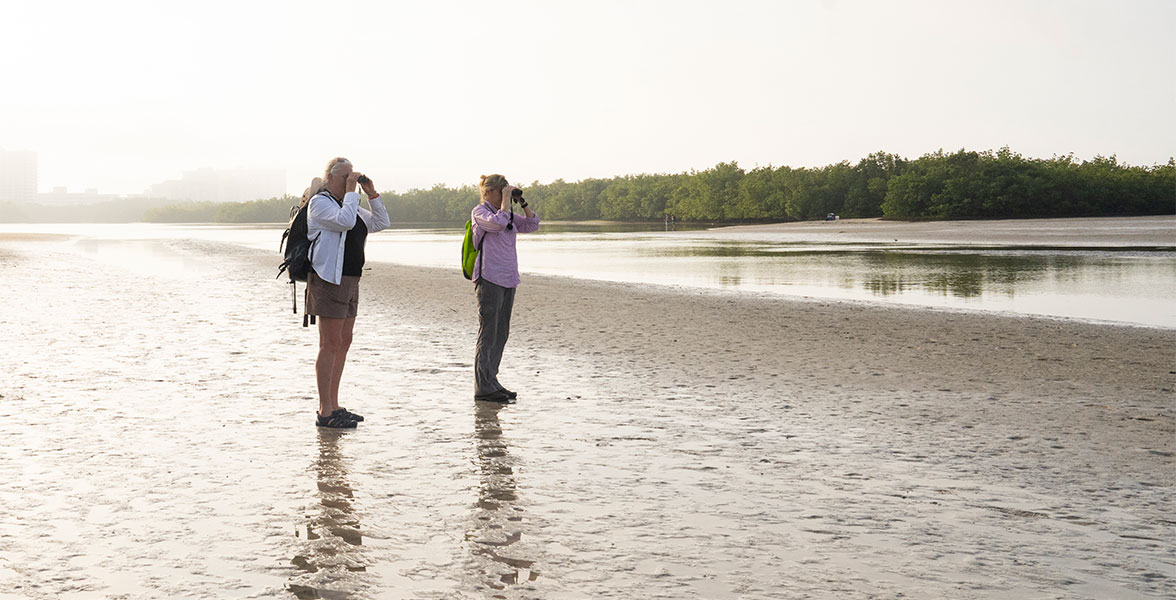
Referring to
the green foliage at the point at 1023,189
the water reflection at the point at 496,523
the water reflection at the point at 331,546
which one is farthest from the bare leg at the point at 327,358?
the green foliage at the point at 1023,189

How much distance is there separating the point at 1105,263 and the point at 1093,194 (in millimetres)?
88076

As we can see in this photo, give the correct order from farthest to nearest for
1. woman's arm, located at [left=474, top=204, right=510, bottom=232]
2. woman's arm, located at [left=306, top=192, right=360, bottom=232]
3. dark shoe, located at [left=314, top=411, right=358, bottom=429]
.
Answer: woman's arm, located at [left=474, top=204, right=510, bottom=232] → dark shoe, located at [left=314, top=411, right=358, bottom=429] → woman's arm, located at [left=306, top=192, right=360, bottom=232]

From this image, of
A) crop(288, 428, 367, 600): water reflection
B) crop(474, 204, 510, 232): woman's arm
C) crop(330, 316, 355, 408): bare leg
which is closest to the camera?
crop(288, 428, 367, 600): water reflection

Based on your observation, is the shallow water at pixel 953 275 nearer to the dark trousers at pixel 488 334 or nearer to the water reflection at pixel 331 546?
the dark trousers at pixel 488 334

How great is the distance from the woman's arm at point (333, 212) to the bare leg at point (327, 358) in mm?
756

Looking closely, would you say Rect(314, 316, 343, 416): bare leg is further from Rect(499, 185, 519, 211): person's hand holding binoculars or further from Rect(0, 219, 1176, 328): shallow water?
Rect(0, 219, 1176, 328): shallow water

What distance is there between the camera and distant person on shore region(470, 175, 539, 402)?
29.2 feet

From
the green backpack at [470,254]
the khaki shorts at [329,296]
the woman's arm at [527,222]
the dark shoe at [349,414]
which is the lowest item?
the dark shoe at [349,414]

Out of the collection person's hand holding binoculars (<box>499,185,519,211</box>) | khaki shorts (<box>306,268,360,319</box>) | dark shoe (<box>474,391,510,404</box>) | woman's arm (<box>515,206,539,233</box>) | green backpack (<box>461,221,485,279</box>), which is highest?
person's hand holding binoculars (<box>499,185,519,211</box>)

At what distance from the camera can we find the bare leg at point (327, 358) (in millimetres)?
7934

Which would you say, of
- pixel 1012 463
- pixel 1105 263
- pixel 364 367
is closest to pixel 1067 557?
pixel 1012 463

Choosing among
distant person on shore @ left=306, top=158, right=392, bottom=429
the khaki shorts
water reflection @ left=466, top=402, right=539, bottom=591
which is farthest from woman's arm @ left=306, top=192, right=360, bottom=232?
water reflection @ left=466, top=402, right=539, bottom=591

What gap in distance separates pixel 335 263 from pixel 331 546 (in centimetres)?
316

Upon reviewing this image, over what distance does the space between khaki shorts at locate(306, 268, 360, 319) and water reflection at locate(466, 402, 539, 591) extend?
4.53 feet
